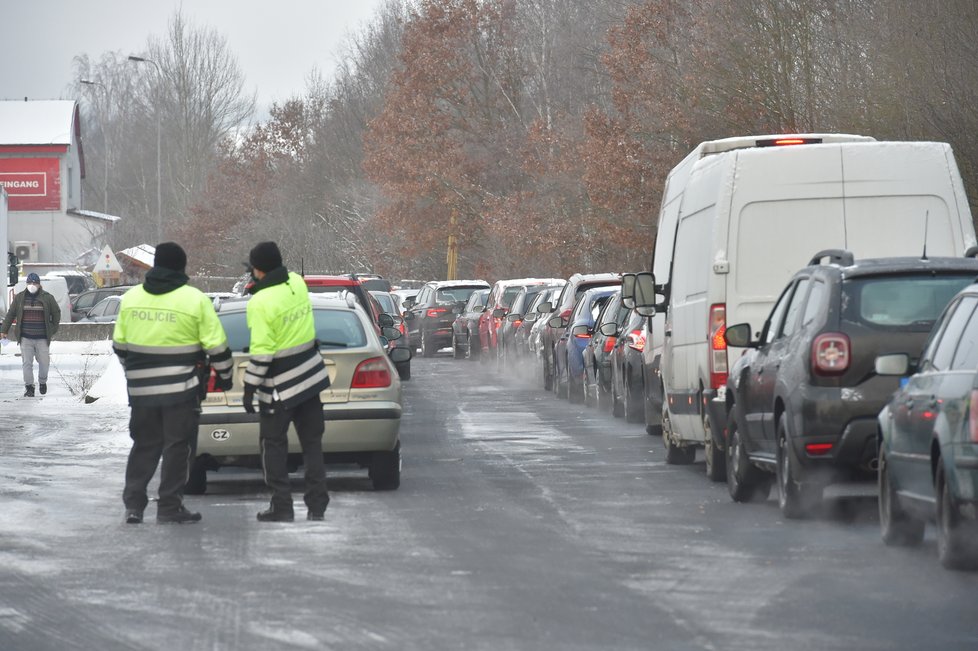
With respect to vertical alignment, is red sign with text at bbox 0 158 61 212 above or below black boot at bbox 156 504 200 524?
above

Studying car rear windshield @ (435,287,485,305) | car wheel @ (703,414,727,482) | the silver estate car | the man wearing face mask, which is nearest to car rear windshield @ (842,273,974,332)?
car wheel @ (703,414,727,482)

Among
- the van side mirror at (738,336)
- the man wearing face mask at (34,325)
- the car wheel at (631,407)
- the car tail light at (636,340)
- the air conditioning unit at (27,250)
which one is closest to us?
the van side mirror at (738,336)

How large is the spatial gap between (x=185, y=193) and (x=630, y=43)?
67078mm

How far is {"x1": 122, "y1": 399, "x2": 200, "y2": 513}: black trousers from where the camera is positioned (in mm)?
11727

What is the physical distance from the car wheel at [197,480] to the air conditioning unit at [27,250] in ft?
270

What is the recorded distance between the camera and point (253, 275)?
11820 mm

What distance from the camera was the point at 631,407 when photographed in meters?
20.7

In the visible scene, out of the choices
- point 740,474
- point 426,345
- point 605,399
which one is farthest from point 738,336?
point 426,345

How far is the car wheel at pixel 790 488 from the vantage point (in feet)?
37.3

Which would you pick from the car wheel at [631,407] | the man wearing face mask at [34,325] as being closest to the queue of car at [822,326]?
the car wheel at [631,407]

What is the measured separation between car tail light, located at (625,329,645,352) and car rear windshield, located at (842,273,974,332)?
26.5 feet

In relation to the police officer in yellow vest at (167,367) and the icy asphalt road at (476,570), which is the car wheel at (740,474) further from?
the police officer in yellow vest at (167,367)

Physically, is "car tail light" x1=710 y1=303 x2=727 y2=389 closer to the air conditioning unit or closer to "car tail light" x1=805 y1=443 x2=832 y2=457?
"car tail light" x1=805 y1=443 x2=832 y2=457

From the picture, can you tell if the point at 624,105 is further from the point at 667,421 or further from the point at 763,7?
the point at 667,421
